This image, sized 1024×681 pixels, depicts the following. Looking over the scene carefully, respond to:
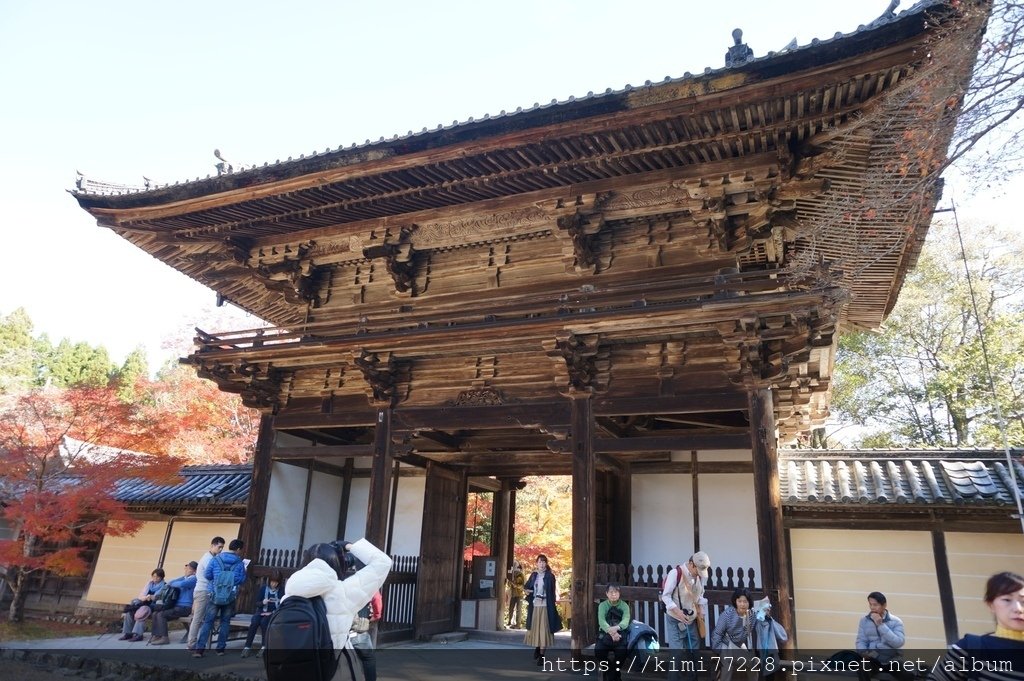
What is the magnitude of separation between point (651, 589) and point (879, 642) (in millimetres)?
2490

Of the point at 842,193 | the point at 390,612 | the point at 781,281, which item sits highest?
the point at 842,193

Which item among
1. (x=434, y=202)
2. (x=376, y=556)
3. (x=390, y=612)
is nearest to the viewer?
(x=376, y=556)

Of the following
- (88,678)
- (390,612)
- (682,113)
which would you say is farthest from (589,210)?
(88,678)

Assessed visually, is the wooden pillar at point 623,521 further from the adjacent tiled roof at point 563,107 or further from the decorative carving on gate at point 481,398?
the adjacent tiled roof at point 563,107

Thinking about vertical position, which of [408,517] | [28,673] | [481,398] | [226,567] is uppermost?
[481,398]

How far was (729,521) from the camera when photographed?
9523 mm

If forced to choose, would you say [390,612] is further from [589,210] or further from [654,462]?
[589,210]

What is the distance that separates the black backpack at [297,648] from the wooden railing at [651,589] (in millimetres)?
4920

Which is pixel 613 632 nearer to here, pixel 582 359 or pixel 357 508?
pixel 582 359

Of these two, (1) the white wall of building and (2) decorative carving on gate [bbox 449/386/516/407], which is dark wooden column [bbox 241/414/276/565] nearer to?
(2) decorative carving on gate [bbox 449/386/516/407]

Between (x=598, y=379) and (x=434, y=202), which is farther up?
(x=434, y=202)

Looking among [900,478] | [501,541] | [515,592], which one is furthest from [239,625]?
[900,478]

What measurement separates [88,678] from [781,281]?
10.4m

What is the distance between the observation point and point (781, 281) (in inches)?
294
